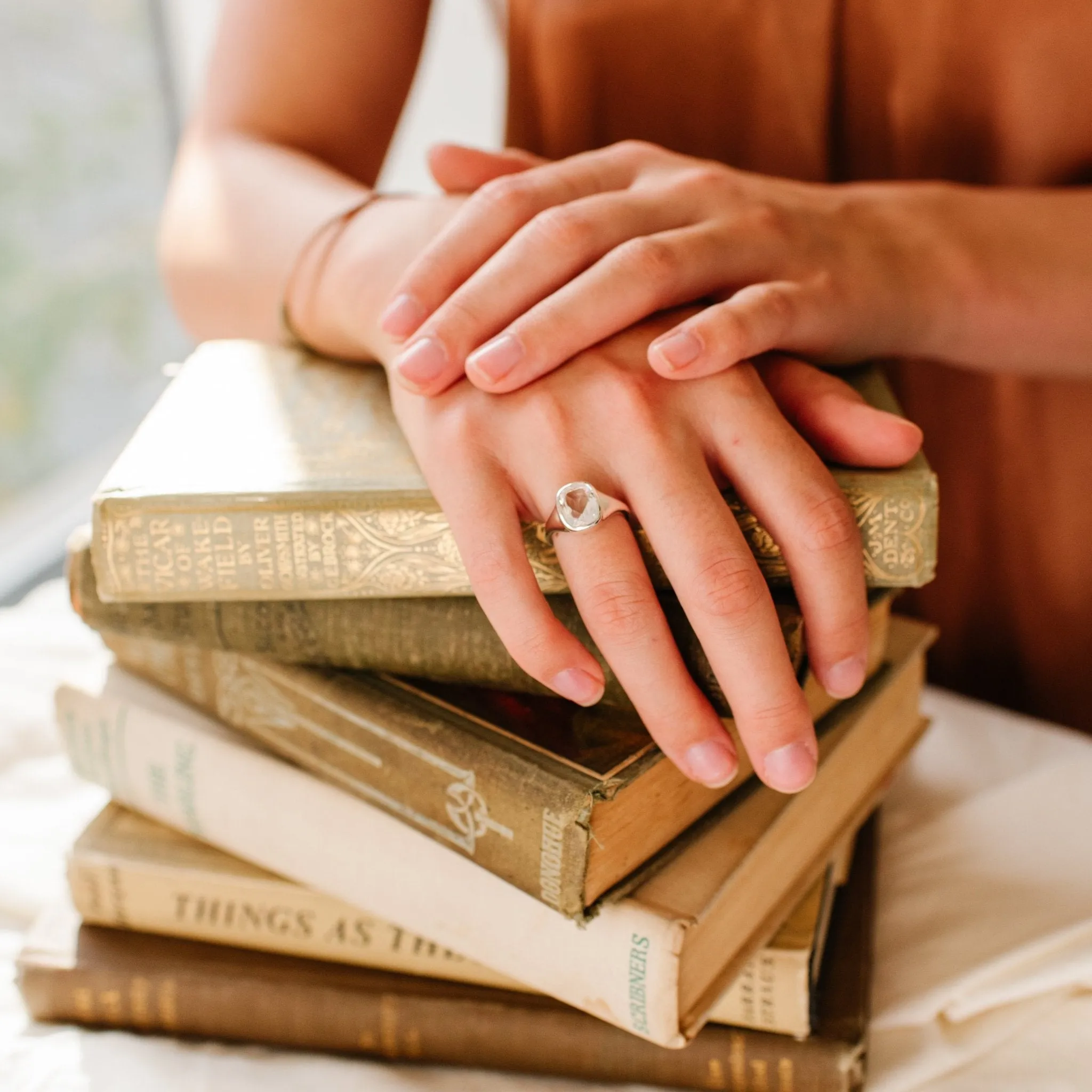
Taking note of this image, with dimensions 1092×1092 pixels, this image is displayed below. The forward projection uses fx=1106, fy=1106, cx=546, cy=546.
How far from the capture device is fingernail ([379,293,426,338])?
1.72ft

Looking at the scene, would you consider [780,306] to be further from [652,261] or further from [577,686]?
[577,686]

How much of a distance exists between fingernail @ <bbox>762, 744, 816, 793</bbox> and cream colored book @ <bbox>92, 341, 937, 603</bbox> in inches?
3.0

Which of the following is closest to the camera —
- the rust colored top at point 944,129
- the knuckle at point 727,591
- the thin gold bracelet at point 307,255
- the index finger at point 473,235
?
the knuckle at point 727,591

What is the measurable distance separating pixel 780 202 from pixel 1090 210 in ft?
0.73

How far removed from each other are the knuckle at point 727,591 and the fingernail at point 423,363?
15 centimetres

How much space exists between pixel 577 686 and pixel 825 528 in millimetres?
118

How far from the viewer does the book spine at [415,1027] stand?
493 millimetres

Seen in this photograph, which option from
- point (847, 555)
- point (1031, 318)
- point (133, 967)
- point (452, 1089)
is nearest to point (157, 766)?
point (133, 967)

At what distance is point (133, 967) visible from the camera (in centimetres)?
55

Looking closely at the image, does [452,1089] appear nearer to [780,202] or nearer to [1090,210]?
[780,202]

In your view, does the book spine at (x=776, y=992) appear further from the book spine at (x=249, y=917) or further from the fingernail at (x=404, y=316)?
the fingernail at (x=404, y=316)

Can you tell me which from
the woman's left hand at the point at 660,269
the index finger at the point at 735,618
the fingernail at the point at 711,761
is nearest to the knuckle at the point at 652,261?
the woman's left hand at the point at 660,269

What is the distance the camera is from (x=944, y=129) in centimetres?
80

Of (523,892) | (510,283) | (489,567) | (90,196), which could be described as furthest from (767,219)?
(90,196)
